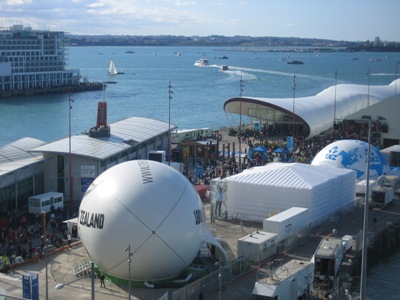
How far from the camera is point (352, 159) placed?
30156mm

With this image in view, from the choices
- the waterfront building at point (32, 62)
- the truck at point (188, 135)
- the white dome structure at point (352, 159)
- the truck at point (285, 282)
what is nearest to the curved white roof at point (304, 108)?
the truck at point (188, 135)

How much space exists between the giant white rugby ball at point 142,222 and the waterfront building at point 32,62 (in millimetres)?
72054

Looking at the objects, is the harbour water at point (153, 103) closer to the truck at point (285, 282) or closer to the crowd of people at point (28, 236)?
the truck at point (285, 282)

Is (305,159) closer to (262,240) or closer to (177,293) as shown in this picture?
(262,240)

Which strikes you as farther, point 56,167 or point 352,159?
point 352,159

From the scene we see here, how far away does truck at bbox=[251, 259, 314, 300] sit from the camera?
15930 millimetres

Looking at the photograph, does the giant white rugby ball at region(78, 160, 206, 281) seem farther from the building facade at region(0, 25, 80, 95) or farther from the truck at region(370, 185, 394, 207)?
the building facade at region(0, 25, 80, 95)

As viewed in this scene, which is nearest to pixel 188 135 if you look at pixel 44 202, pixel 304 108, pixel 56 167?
pixel 304 108

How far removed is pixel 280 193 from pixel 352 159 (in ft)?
25.1

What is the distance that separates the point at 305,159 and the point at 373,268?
49.3 ft

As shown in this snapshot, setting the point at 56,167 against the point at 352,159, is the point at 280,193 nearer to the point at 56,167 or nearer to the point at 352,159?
the point at 352,159

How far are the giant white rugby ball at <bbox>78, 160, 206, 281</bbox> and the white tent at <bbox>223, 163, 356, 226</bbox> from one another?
6.83 m

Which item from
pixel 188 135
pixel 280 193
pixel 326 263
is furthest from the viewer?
pixel 188 135

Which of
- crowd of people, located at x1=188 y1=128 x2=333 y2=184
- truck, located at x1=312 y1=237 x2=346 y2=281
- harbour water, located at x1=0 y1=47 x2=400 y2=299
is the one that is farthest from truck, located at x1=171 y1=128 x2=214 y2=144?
truck, located at x1=312 y1=237 x2=346 y2=281
